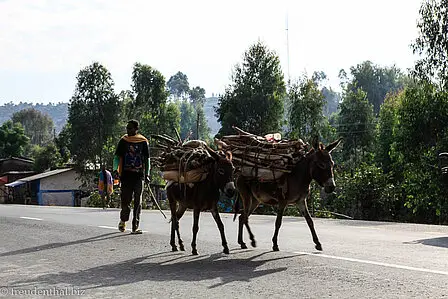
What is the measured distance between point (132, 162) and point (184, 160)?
2807 millimetres

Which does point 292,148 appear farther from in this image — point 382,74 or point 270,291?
point 382,74

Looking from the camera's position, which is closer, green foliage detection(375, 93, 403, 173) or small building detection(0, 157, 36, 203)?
green foliage detection(375, 93, 403, 173)

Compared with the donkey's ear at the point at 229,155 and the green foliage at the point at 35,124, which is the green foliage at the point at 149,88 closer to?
the donkey's ear at the point at 229,155

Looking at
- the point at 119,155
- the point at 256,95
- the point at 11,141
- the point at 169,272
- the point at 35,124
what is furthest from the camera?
the point at 35,124

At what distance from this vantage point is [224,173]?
11.0 meters

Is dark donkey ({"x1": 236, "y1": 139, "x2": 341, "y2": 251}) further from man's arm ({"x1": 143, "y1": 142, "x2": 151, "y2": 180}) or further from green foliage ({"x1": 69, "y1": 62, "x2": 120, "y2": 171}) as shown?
green foliage ({"x1": 69, "y1": 62, "x2": 120, "y2": 171})

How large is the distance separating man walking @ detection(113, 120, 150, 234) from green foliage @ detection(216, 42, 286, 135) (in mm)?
36690

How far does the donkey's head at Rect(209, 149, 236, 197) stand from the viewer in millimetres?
10891

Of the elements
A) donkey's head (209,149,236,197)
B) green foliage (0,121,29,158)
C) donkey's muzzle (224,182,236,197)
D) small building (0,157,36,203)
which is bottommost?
donkey's muzzle (224,182,236,197)

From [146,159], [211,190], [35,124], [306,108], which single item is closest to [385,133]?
[306,108]

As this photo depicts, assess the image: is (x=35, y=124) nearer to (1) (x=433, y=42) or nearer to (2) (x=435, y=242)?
(1) (x=433, y=42)

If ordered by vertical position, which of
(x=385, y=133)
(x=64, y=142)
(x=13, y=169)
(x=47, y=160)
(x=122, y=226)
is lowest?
(x=122, y=226)

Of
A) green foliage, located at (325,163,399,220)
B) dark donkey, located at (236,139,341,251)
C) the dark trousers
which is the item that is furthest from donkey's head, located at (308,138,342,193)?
green foliage, located at (325,163,399,220)

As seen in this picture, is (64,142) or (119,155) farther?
(64,142)
